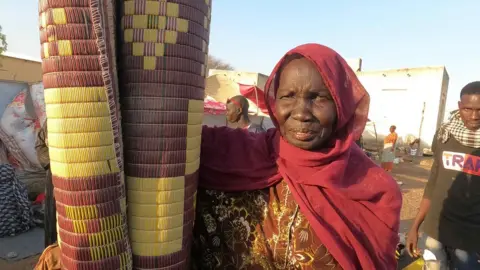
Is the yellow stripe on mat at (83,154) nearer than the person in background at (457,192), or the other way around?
the yellow stripe on mat at (83,154)

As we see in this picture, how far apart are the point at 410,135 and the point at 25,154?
19401mm

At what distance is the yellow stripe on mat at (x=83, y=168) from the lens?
0.77 meters

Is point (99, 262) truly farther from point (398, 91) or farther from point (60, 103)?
point (398, 91)

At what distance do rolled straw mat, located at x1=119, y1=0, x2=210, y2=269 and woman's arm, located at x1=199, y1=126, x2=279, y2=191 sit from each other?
1.03 ft

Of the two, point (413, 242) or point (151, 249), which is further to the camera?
point (413, 242)

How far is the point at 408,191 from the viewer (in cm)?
953

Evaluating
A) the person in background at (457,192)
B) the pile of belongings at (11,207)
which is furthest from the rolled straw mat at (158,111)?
the pile of belongings at (11,207)

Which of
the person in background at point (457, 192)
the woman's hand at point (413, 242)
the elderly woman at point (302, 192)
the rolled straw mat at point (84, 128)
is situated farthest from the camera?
the woman's hand at point (413, 242)

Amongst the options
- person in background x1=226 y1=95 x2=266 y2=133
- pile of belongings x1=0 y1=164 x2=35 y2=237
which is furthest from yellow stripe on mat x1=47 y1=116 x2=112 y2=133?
pile of belongings x1=0 y1=164 x2=35 y2=237

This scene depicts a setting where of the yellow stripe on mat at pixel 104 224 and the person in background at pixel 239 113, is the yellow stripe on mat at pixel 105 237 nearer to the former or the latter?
the yellow stripe on mat at pixel 104 224

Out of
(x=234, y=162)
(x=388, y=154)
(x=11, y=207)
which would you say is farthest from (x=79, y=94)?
(x=388, y=154)

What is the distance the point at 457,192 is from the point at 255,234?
2.26 m

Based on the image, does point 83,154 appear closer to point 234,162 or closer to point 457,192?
point 234,162

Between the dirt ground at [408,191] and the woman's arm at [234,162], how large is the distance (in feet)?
11.8
